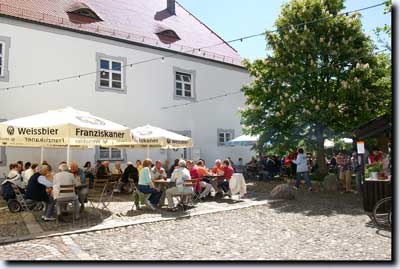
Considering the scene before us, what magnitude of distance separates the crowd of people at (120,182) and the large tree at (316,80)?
4.73m

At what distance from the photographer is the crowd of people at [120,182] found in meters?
8.94

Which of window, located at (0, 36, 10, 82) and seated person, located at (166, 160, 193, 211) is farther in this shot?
window, located at (0, 36, 10, 82)

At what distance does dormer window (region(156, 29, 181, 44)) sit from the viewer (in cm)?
2108

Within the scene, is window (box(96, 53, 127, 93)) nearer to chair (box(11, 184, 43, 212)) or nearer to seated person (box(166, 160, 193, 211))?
chair (box(11, 184, 43, 212))

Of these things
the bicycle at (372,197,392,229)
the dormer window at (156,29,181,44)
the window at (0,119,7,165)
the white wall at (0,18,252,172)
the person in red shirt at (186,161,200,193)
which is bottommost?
the bicycle at (372,197,392,229)

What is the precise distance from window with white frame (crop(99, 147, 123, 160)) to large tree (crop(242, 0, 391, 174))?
6.07 m

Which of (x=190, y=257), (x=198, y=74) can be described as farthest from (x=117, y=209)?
(x=198, y=74)

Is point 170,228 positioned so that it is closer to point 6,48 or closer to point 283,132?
point 283,132

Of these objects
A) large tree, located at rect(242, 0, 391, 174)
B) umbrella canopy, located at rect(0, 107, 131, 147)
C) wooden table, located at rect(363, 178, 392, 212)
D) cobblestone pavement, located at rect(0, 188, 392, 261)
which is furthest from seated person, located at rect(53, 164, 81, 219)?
large tree, located at rect(242, 0, 391, 174)

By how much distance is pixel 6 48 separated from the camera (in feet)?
50.1

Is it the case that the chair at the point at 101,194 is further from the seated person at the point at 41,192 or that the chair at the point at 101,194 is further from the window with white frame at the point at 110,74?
the window with white frame at the point at 110,74

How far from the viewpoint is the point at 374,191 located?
32.7 feet

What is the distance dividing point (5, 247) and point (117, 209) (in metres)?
4.10

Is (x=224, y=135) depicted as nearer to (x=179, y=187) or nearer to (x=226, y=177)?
(x=226, y=177)
